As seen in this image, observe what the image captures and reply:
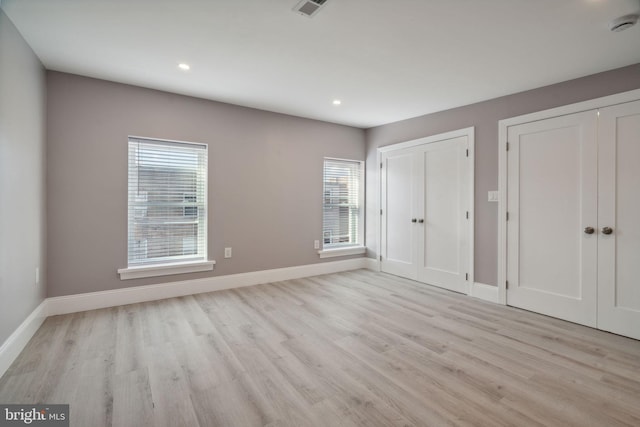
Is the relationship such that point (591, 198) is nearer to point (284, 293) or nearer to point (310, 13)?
point (310, 13)

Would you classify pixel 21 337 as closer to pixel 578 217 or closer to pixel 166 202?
pixel 166 202

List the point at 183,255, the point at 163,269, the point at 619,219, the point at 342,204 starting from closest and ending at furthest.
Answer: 1. the point at 619,219
2. the point at 163,269
3. the point at 183,255
4. the point at 342,204

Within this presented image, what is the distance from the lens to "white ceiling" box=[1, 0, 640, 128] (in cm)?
201

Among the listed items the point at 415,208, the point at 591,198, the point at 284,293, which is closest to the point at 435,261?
the point at 415,208

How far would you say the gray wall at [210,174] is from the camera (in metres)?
3.07

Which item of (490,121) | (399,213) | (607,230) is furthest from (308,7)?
(399,213)

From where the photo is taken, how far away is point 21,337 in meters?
2.32

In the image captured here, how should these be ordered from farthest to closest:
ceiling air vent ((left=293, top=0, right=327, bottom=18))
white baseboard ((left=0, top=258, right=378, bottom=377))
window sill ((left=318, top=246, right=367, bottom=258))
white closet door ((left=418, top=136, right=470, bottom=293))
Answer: window sill ((left=318, top=246, right=367, bottom=258)) → white closet door ((left=418, top=136, right=470, bottom=293)) → white baseboard ((left=0, top=258, right=378, bottom=377)) → ceiling air vent ((left=293, top=0, right=327, bottom=18))

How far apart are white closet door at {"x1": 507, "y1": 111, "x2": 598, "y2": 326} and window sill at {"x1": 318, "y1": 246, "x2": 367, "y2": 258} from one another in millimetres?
2374

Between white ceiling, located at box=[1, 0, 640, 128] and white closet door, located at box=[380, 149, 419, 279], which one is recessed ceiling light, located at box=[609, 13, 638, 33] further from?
white closet door, located at box=[380, 149, 419, 279]

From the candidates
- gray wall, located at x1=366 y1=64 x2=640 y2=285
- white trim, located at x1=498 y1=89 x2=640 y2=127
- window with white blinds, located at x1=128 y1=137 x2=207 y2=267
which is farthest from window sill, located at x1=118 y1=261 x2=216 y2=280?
white trim, located at x1=498 y1=89 x2=640 y2=127

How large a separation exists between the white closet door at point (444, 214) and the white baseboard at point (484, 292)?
0.39 ft

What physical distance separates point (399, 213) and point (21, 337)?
4.51 m

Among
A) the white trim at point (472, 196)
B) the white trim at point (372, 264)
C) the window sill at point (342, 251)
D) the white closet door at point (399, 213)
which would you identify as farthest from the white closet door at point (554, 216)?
the window sill at point (342, 251)
